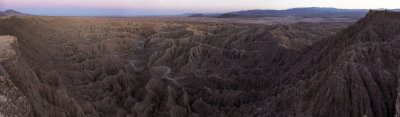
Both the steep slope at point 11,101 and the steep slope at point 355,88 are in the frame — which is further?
the steep slope at point 355,88

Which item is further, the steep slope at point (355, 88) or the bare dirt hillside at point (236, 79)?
the bare dirt hillside at point (236, 79)

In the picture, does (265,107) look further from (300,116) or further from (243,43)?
(243,43)

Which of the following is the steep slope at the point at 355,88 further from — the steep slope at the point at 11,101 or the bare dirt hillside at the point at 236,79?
the steep slope at the point at 11,101

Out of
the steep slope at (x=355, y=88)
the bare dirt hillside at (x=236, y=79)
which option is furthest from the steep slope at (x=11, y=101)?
the steep slope at (x=355, y=88)

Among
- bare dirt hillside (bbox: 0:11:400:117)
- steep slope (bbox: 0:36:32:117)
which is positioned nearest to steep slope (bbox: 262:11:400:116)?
bare dirt hillside (bbox: 0:11:400:117)

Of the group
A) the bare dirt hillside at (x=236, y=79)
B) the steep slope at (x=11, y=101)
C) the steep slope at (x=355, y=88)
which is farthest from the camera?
the bare dirt hillside at (x=236, y=79)

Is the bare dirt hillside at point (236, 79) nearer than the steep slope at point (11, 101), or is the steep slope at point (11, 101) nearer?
the steep slope at point (11, 101)

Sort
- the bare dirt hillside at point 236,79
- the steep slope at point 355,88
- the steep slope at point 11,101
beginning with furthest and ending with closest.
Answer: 1. the bare dirt hillside at point 236,79
2. the steep slope at point 355,88
3. the steep slope at point 11,101

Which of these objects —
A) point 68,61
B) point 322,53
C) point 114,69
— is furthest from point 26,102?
point 68,61

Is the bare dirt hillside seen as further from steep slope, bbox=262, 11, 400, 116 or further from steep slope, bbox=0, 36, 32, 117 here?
steep slope, bbox=0, 36, 32, 117
